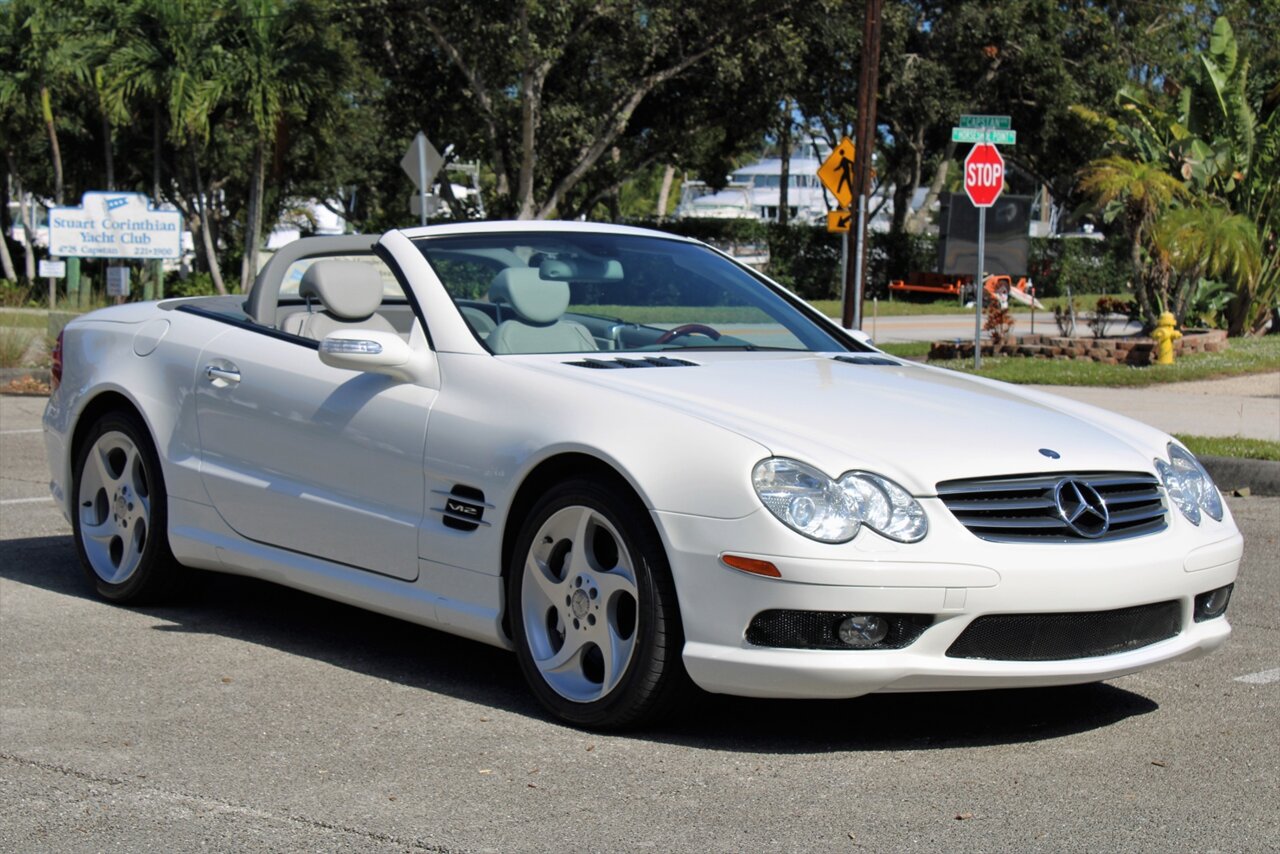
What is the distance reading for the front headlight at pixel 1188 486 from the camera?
5008mm

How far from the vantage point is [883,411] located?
493 cm

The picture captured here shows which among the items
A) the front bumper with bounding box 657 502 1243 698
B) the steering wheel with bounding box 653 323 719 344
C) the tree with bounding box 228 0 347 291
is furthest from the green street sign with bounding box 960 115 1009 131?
the tree with bounding box 228 0 347 291

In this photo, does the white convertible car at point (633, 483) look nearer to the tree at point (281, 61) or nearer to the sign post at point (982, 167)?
the sign post at point (982, 167)

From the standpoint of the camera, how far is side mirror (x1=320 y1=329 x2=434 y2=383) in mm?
5395

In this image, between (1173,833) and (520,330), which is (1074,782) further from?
(520,330)

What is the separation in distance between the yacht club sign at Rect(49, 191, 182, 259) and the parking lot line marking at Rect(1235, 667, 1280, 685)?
19.0 meters

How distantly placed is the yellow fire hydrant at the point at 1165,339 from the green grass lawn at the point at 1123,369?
0.15 meters

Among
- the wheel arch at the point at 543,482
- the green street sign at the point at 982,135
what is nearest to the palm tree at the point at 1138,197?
the green street sign at the point at 982,135

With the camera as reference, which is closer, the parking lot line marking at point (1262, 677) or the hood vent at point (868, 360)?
the parking lot line marking at point (1262, 677)

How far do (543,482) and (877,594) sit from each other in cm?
115

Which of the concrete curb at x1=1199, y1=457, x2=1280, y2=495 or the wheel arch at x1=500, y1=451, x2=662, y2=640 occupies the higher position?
the wheel arch at x1=500, y1=451, x2=662, y2=640

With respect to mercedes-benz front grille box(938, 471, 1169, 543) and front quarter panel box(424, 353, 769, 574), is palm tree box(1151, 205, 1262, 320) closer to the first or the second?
mercedes-benz front grille box(938, 471, 1169, 543)

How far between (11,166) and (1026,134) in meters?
30.2

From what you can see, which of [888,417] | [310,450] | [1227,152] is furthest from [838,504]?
[1227,152]
